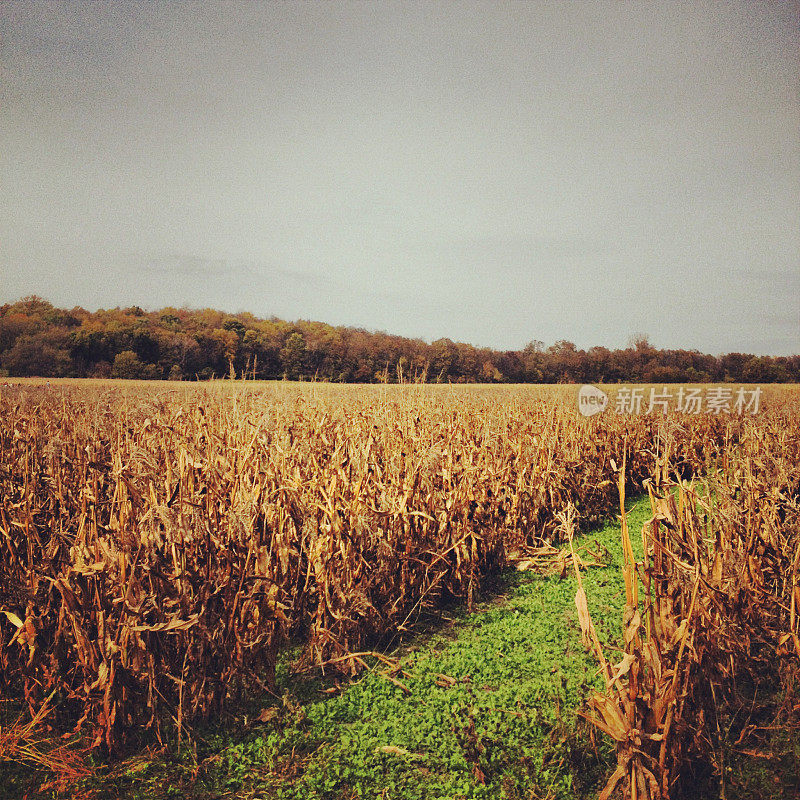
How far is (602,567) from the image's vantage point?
13.6 feet

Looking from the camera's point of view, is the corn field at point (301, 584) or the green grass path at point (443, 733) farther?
the green grass path at point (443, 733)

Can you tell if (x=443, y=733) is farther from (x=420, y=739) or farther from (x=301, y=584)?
(x=301, y=584)

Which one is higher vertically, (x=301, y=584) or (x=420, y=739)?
(x=301, y=584)

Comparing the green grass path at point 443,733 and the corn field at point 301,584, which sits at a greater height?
the corn field at point 301,584

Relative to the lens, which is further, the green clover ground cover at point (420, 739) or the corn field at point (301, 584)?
the green clover ground cover at point (420, 739)

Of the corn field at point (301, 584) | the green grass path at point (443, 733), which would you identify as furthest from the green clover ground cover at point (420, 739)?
the corn field at point (301, 584)

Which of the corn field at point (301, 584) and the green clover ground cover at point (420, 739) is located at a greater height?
the corn field at point (301, 584)

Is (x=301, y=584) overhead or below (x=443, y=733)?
overhead

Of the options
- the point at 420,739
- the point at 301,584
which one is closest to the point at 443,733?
the point at 420,739

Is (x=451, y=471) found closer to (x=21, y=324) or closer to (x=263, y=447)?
(x=263, y=447)

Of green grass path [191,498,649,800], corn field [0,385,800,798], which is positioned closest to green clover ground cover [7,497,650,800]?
green grass path [191,498,649,800]

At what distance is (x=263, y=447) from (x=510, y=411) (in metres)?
4.94

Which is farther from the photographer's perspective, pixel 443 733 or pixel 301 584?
pixel 301 584

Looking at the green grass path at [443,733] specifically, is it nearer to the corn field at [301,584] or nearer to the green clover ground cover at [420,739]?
the green clover ground cover at [420,739]
